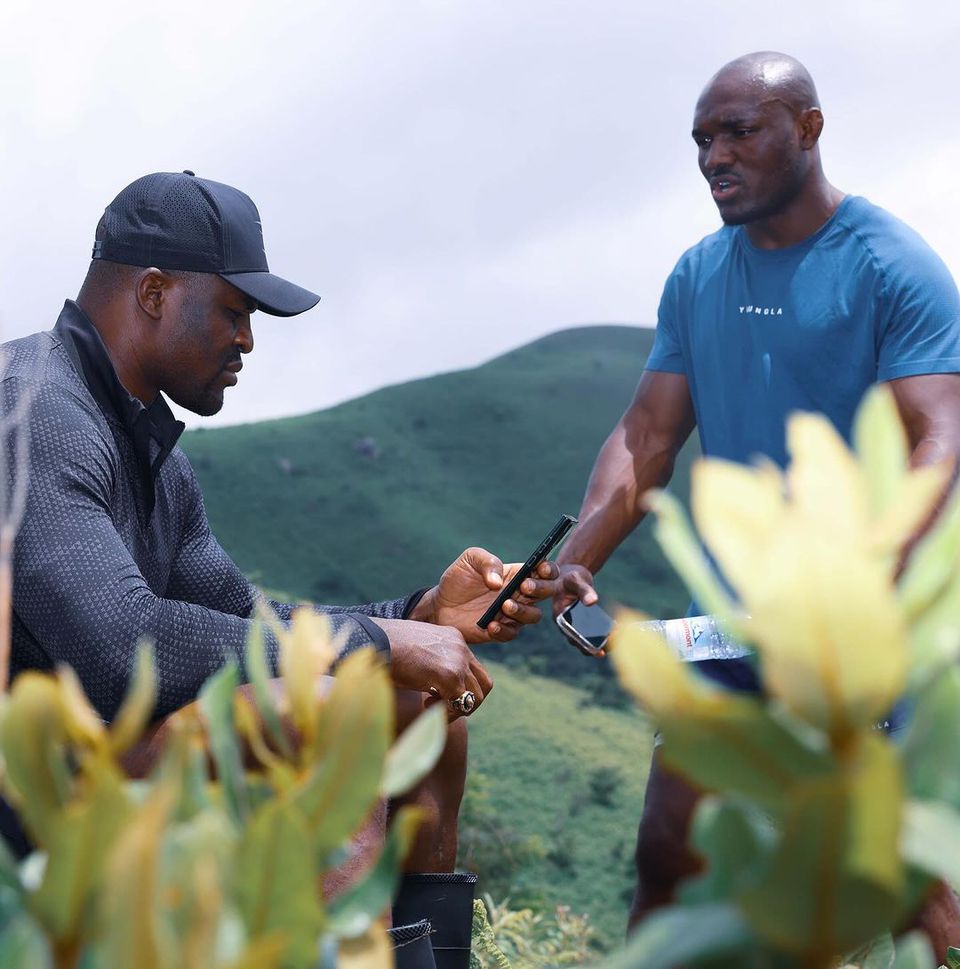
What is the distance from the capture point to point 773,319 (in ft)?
12.1

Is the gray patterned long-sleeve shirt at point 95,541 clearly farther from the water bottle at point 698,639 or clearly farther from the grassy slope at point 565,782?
the grassy slope at point 565,782

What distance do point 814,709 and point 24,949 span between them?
29 centimetres

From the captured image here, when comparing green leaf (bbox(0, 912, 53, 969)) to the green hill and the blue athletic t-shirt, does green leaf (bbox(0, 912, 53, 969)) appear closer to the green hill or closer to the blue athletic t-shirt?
the blue athletic t-shirt

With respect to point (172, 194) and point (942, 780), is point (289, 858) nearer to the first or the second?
point (942, 780)

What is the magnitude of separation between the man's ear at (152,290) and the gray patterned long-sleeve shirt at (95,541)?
0.42ft

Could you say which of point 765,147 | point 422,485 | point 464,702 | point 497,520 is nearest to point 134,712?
point 464,702

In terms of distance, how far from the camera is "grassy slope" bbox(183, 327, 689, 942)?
1458cm

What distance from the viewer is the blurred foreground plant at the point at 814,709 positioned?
49 cm

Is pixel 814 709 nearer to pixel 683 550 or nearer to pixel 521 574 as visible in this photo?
pixel 683 550

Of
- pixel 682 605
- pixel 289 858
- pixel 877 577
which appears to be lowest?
pixel 682 605

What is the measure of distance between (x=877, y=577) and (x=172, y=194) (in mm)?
2849

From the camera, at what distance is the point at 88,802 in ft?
1.77

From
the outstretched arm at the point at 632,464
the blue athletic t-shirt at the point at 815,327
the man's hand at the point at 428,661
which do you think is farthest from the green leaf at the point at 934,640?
the outstretched arm at the point at 632,464

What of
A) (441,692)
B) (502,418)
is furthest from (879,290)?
(502,418)
